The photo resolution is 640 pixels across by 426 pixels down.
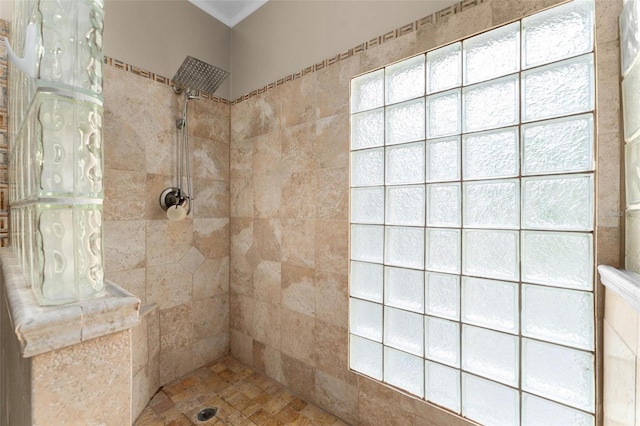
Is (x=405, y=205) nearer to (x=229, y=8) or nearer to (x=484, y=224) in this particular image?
(x=484, y=224)

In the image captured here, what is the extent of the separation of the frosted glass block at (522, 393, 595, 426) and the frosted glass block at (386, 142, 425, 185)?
908 mm

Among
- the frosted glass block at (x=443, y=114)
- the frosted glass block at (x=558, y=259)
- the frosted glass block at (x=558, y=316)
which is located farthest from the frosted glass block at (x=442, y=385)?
the frosted glass block at (x=443, y=114)

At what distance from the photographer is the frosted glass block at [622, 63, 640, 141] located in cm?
72

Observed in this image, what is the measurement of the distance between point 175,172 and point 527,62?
1861 millimetres

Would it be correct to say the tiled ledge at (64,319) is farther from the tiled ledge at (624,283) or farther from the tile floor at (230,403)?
the tile floor at (230,403)

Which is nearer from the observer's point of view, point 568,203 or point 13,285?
point 13,285

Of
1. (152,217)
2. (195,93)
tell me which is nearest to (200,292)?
(152,217)

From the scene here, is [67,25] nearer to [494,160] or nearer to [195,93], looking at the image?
[494,160]

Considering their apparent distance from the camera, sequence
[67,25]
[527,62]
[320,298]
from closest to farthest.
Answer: [67,25] < [527,62] < [320,298]

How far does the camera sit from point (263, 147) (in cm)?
182

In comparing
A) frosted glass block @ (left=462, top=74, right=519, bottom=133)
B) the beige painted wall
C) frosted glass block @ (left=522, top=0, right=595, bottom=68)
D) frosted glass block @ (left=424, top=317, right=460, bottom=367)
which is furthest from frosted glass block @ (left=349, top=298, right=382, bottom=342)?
the beige painted wall

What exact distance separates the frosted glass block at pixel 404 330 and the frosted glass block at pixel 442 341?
0.09 feet

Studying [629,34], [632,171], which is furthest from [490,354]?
[629,34]

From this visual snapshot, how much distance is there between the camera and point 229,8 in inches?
75.9
